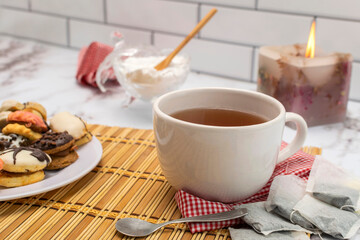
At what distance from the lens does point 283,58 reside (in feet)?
2.80

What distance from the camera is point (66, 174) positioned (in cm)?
63

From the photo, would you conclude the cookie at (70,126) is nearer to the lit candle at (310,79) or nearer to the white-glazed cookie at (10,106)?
the white-glazed cookie at (10,106)

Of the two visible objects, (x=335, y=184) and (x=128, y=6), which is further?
(x=128, y=6)

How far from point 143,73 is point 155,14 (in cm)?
34

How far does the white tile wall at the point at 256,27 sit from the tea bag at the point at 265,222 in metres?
0.59

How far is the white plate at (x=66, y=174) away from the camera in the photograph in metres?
0.58

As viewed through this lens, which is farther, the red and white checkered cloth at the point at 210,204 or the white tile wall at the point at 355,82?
the white tile wall at the point at 355,82

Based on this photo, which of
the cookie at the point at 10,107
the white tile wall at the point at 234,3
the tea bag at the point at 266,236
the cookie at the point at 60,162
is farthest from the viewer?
the white tile wall at the point at 234,3

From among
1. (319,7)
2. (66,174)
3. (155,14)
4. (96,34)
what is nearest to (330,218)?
(66,174)

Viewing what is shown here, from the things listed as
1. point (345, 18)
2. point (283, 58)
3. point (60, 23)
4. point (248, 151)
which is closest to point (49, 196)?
point (248, 151)

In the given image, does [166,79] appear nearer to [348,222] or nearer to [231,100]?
[231,100]

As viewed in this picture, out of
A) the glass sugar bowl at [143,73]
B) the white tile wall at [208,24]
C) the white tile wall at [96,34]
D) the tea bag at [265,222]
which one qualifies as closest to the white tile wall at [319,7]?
the white tile wall at [208,24]

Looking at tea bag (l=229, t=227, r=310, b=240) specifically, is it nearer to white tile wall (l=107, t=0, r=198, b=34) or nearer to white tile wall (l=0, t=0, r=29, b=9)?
white tile wall (l=107, t=0, r=198, b=34)

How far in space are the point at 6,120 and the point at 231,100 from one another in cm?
34
